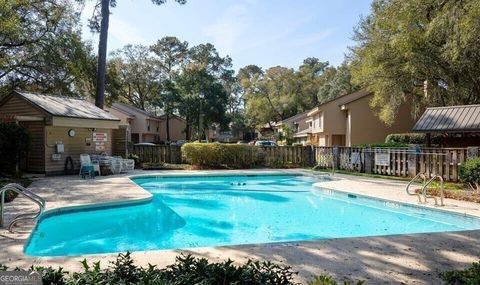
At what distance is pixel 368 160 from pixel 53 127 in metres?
14.6

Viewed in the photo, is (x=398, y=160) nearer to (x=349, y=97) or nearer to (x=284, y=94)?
(x=349, y=97)

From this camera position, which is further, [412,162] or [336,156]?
[336,156]

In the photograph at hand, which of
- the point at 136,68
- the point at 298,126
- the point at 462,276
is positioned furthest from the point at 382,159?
the point at 136,68

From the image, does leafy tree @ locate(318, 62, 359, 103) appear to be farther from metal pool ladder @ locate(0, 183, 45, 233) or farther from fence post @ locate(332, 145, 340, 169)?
metal pool ladder @ locate(0, 183, 45, 233)

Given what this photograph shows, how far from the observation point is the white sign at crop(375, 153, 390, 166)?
16844 millimetres

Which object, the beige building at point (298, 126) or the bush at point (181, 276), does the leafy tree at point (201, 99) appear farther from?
the bush at point (181, 276)

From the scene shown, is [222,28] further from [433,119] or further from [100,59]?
[433,119]

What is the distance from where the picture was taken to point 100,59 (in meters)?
22.3

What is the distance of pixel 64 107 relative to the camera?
17125 mm

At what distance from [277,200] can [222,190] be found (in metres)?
3.09

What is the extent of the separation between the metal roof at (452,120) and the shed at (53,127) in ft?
50.5

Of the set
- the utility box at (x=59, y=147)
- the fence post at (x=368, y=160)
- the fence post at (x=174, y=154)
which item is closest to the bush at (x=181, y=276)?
the utility box at (x=59, y=147)

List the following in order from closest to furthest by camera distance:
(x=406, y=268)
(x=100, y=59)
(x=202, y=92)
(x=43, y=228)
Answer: (x=406, y=268)
(x=43, y=228)
(x=100, y=59)
(x=202, y=92)

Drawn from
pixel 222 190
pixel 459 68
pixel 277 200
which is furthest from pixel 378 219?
pixel 459 68
